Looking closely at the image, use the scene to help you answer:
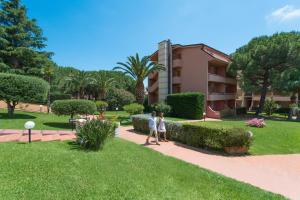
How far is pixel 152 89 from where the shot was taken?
121 feet

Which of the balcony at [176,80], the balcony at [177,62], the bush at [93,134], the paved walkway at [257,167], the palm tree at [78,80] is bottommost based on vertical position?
the paved walkway at [257,167]

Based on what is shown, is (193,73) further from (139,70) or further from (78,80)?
(78,80)

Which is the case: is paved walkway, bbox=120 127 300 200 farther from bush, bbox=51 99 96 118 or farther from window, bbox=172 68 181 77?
window, bbox=172 68 181 77

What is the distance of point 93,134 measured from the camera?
8.60 metres

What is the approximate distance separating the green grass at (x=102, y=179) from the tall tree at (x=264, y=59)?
26589 millimetres

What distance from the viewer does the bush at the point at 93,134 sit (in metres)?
8.63

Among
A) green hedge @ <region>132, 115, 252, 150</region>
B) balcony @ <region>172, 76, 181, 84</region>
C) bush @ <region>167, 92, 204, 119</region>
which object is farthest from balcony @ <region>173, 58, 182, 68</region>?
green hedge @ <region>132, 115, 252, 150</region>

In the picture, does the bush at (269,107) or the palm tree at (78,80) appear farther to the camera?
the palm tree at (78,80)

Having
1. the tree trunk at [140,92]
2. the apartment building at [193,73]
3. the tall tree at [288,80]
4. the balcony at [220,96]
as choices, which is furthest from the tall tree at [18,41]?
the tall tree at [288,80]

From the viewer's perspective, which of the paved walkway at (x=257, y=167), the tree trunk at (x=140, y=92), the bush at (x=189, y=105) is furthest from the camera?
the tree trunk at (x=140, y=92)

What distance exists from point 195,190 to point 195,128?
655cm

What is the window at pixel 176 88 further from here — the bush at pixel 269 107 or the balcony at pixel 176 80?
the bush at pixel 269 107

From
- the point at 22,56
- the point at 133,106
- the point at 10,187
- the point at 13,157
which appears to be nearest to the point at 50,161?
the point at 13,157

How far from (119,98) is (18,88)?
21.1 m
